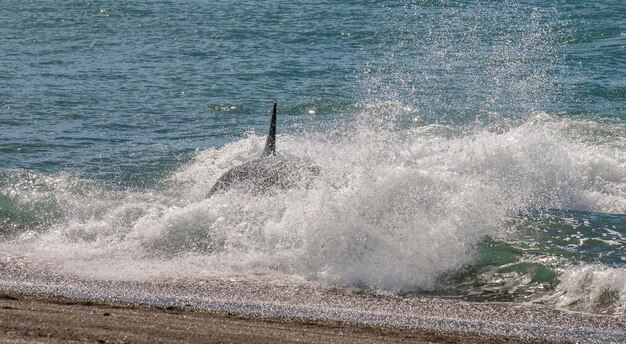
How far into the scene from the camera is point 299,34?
2395 cm

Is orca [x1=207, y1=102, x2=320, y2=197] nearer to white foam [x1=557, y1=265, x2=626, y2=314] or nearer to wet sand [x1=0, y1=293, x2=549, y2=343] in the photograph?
white foam [x1=557, y1=265, x2=626, y2=314]

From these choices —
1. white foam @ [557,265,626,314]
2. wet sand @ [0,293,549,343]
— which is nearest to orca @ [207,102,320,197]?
white foam @ [557,265,626,314]

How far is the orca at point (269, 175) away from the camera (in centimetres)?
1068

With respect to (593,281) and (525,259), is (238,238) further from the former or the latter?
(593,281)

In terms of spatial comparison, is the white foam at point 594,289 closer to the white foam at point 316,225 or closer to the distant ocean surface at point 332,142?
the distant ocean surface at point 332,142

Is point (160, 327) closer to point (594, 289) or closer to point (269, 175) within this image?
point (594, 289)

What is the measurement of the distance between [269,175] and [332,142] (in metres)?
4.12

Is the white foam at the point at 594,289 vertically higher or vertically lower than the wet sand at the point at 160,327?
lower

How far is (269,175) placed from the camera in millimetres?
10867

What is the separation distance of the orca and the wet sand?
3211 mm

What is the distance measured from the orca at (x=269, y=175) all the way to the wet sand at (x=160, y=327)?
3211 millimetres

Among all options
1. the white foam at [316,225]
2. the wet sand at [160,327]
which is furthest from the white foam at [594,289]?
the wet sand at [160,327]

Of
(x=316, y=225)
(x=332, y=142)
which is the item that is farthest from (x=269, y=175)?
(x=332, y=142)

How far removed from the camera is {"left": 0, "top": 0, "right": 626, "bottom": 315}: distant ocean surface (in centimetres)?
937
